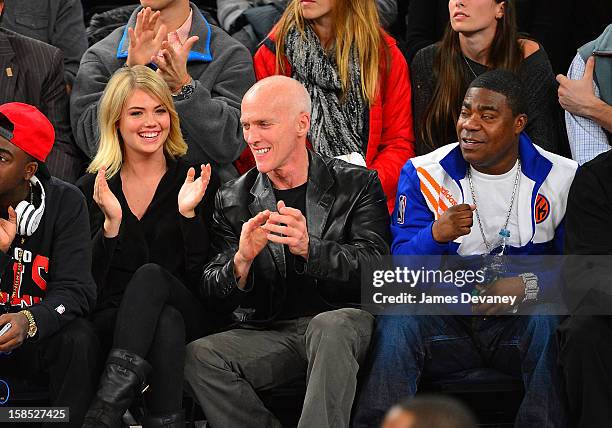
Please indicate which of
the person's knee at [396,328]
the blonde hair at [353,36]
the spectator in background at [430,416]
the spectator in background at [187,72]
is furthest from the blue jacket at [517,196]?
the spectator in background at [430,416]

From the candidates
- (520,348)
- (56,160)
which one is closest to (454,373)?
(520,348)

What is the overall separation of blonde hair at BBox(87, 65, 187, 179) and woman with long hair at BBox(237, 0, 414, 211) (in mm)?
567

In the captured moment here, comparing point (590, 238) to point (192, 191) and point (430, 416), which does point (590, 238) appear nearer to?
point (192, 191)

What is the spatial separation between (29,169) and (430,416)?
2.56 m

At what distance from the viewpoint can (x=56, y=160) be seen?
534 centimetres

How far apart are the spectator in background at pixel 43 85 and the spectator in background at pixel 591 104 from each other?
2110 millimetres

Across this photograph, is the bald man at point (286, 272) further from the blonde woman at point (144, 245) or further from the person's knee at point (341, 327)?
the blonde woman at point (144, 245)

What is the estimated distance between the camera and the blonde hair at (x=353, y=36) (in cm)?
545

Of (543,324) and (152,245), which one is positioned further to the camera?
(152,245)

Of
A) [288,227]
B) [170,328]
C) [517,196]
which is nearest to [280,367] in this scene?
[170,328]

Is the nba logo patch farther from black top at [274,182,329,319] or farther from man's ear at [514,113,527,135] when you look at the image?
man's ear at [514,113,527,135]

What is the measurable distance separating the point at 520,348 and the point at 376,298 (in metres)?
0.55

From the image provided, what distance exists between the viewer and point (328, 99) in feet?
17.9

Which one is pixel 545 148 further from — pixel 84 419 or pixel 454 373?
pixel 84 419
